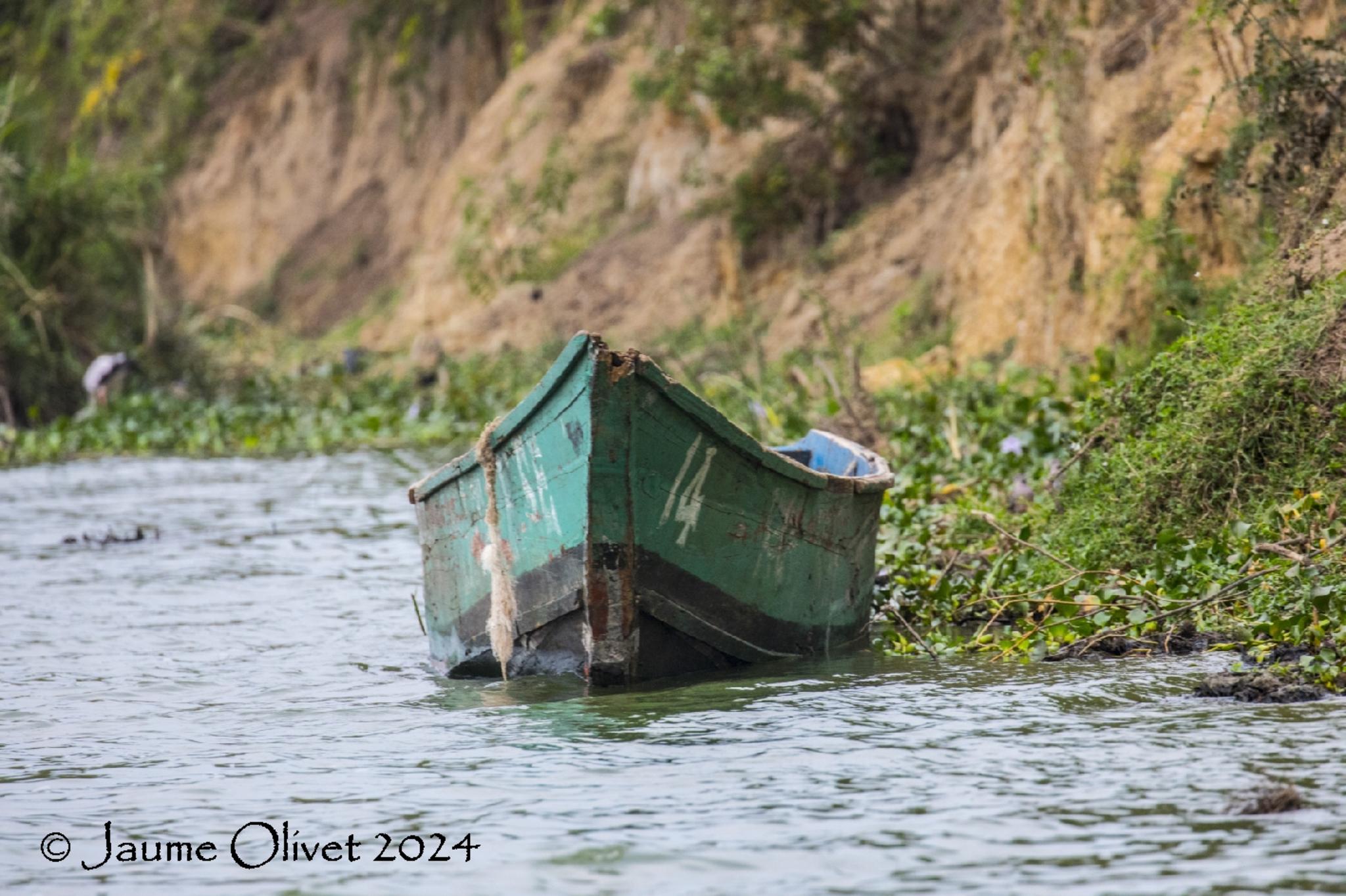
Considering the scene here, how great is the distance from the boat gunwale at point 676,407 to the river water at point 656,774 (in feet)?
2.45

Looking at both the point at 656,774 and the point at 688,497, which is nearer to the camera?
the point at 656,774

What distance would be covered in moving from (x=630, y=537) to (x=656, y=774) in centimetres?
114

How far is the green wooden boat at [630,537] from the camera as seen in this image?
5992 mm

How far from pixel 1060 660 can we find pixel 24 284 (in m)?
16.3

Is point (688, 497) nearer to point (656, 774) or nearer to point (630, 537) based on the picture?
point (630, 537)

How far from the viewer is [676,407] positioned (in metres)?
6.02

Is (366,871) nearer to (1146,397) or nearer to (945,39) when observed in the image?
(1146,397)

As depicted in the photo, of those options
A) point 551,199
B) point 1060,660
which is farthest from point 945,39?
point 1060,660

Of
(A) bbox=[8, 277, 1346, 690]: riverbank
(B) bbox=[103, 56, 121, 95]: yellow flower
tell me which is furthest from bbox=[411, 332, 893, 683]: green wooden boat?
(B) bbox=[103, 56, 121, 95]: yellow flower

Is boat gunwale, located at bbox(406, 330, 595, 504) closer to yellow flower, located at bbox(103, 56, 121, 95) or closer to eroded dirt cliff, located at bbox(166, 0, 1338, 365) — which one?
eroded dirt cliff, located at bbox(166, 0, 1338, 365)

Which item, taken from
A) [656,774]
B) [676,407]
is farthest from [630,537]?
[656,774]

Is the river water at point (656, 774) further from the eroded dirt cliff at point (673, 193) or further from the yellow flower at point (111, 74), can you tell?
the yellow flower at point (111, 74)

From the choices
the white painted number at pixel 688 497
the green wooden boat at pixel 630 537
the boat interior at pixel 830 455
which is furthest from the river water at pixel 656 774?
the boat interior at pixel 830 455

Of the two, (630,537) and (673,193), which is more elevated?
(673,193)
